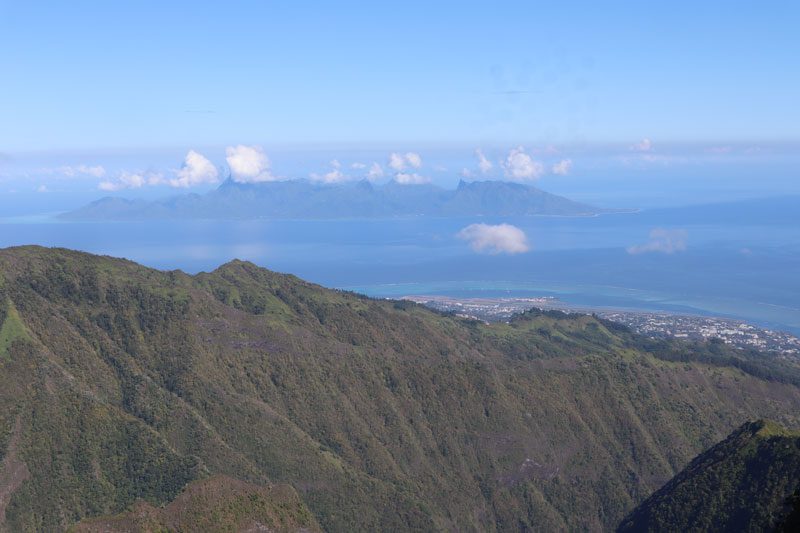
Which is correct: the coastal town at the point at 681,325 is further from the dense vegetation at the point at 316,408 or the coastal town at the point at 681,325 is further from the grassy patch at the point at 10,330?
the grassy patch at the point at 10,330

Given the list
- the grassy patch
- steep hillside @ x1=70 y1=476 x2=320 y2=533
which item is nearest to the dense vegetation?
the grassy patch

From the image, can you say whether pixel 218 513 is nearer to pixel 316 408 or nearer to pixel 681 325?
pixel 316 408

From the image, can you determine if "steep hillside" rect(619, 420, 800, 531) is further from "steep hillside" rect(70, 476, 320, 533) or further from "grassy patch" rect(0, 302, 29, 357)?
"grassy patch" rect(0, 302, 29, 357)

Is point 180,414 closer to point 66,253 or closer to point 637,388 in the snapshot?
point 66,253

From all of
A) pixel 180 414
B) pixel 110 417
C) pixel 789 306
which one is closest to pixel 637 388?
pixel 180 414

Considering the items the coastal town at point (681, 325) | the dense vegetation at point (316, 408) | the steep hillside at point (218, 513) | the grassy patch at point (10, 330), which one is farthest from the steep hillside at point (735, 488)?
the coastal town at point (681, 325)

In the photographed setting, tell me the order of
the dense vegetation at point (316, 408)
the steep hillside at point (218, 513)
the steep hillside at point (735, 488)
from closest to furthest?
the steep hillside at point (218, 513) < the steep hillside at point (735, 488) < the dense vegetation at point (316, 408)
